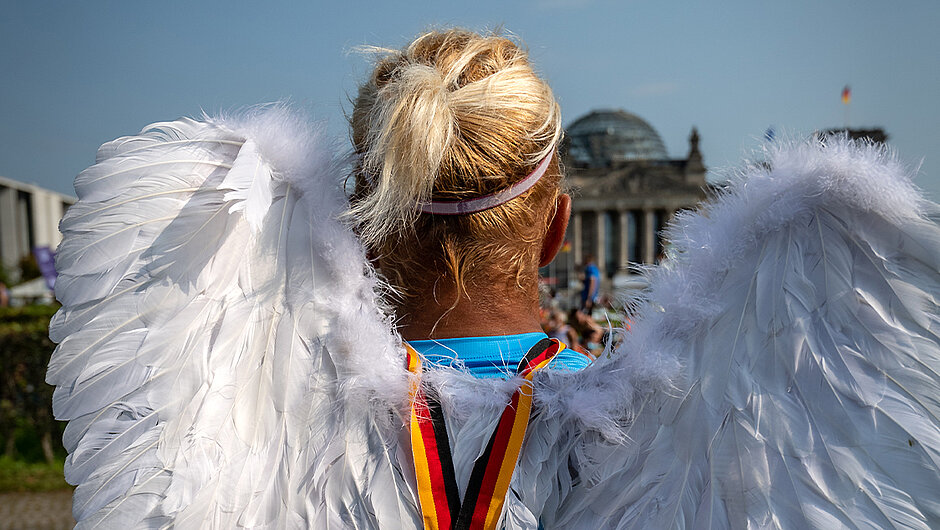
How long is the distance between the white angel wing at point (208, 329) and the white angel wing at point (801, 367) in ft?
1.57

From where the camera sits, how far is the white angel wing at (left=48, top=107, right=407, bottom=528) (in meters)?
1.20

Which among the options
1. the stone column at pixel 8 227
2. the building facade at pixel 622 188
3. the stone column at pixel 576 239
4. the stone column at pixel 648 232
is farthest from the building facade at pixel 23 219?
the stone column at pixel 648 232

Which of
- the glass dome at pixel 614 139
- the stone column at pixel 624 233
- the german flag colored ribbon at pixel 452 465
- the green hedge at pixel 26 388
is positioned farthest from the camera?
the stone column at pixel 624 233

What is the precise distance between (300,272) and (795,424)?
870 millimetres

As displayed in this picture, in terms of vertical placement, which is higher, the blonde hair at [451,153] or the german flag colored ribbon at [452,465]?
the blonde hair at [451,153]

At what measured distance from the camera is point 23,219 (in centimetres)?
4122

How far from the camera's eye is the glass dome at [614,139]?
175 ft

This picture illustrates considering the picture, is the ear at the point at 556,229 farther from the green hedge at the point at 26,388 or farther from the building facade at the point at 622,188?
the building facade at the point at 622,188

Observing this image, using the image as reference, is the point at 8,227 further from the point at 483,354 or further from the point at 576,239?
the point at 483,354

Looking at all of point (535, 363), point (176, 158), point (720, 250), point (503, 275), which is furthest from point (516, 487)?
point (176, 158)

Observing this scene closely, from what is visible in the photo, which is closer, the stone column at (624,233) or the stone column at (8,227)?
the stone column at (8,227)

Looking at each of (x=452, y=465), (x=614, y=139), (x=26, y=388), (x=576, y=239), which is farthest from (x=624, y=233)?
(x=452, y=465)

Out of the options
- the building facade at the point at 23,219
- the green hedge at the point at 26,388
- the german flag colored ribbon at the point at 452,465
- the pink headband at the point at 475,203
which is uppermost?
the pink headband at the point at 475,203

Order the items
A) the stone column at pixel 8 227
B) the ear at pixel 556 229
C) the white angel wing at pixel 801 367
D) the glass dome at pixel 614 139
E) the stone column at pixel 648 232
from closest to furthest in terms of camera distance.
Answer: the white angel wing at pixel 801 367 → the ear at pixel 556 229 → the stone column at pixel 8 227 → the stone column at pixel 648 232 → the glass dome at pixel 614 139
